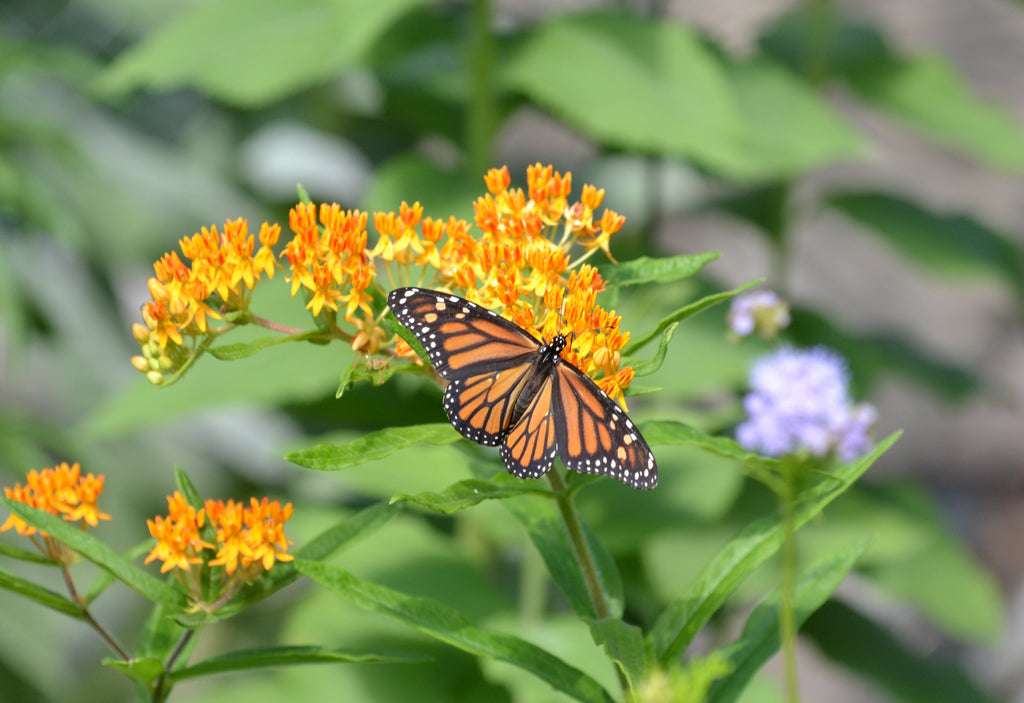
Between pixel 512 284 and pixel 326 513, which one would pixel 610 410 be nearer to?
pixel 512 284

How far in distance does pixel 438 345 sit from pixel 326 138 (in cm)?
252

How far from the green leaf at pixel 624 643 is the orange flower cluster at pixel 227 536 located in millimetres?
219

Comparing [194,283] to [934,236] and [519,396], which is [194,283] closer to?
[519,396]

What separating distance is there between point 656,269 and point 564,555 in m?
0.24

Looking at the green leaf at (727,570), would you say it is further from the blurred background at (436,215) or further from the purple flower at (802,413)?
the blurred background at (436,215)

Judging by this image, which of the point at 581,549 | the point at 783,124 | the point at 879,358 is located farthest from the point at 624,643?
the point at 879,358

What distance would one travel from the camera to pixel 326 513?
5.62 ft

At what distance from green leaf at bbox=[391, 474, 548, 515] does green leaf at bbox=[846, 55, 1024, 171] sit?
5.45 ft

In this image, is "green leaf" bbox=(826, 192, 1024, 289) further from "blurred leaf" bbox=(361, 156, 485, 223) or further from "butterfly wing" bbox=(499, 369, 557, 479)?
"butterfly wing" bbox=(499, 369, 557, 479)

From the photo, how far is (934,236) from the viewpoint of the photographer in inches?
81.7

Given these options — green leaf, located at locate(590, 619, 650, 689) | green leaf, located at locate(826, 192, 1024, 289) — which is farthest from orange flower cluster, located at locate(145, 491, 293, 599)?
green leaf, located at locate(826, 192, 1024, 289)

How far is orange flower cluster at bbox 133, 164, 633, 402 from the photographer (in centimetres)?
77

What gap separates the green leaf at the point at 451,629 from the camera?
72 cm

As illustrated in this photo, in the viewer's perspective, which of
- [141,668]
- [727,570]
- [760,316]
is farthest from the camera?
[760,316]
